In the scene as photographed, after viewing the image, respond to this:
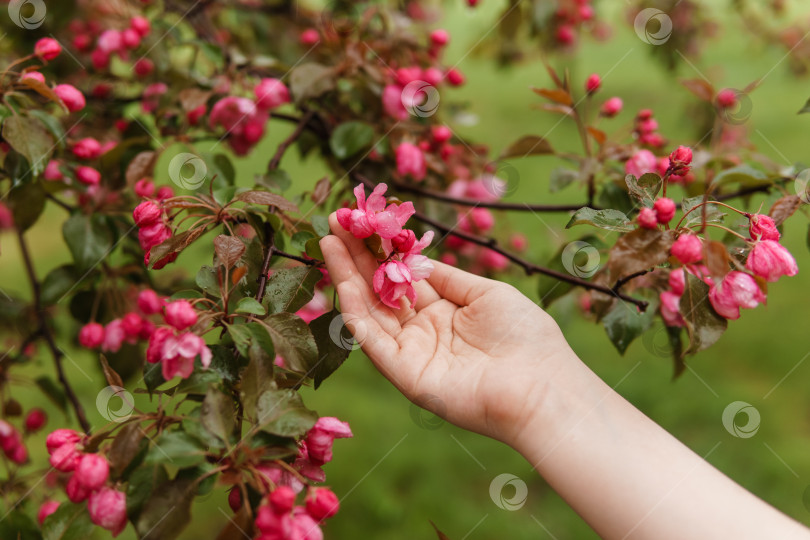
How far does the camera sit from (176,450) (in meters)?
0.73

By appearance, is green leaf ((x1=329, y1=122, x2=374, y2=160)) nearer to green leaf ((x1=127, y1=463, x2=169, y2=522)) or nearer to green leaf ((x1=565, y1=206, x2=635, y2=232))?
green leaf ((x1=565, y1=206, x2=635, y2=232))

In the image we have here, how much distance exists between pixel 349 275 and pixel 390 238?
8cm

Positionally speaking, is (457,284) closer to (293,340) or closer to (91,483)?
(293,340)

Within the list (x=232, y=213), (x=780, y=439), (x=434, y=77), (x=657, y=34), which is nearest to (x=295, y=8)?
(x=434, y=77)

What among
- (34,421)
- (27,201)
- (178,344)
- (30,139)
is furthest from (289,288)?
(34,421)

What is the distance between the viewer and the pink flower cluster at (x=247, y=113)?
1380 millimetres

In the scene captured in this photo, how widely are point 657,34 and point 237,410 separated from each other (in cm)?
182

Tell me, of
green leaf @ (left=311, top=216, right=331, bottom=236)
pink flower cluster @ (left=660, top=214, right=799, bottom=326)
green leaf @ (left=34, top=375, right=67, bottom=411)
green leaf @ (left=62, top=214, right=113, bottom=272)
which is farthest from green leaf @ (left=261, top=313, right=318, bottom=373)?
green leaf @ (left=34, top=375, right=67, bottom=411)

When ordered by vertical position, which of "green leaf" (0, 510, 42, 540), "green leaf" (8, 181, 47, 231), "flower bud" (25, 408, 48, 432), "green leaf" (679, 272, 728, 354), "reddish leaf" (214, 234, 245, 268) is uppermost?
"green leaf" (679, 272, 728, 354)

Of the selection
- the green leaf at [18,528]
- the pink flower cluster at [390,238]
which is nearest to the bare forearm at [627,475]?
the pink flower cluster at [390,238]

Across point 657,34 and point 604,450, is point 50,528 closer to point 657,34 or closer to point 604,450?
point 604,450

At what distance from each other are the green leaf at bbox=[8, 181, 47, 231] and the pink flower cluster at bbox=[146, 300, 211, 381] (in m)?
0.58

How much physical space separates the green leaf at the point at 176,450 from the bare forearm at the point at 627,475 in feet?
1.45

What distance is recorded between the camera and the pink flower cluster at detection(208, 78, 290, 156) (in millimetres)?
1380
